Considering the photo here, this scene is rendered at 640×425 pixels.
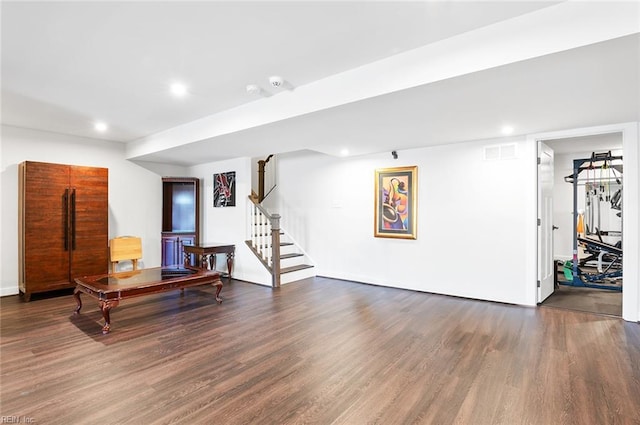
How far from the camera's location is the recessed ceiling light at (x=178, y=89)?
322 cm

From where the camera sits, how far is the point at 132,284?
11.8ft

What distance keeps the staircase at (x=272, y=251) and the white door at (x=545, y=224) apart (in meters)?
3.71

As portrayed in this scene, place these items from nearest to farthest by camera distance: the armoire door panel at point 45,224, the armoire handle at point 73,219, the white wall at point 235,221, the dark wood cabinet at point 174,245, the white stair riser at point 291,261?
1. the armoire door panel at point 45,224
2. the armoire handle at point 73,219
3. the white wall at point 235,221
4. the white stair riser at point 291,261
5. the dark wood cabinet at point 174,245

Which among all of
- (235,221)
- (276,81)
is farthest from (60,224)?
(276,81)

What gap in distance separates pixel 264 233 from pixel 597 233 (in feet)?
20.7

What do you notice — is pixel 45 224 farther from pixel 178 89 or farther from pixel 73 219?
pixel 178 89

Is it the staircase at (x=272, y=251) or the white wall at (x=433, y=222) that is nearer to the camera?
the white wall at (x=433, y=222)

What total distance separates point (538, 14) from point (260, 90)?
7.71 feet

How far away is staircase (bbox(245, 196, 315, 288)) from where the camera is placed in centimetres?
547

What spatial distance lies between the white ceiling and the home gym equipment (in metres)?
2.92

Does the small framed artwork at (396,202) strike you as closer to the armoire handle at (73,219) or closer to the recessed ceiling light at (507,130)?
the recessed ceiling light at (507,130)

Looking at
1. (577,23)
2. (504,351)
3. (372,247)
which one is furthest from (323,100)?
(372,247)

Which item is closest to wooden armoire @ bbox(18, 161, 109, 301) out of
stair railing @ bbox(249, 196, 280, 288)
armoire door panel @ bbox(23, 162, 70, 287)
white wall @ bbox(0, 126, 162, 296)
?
armoire door panel @ bbox(23, 162, 70, 287)

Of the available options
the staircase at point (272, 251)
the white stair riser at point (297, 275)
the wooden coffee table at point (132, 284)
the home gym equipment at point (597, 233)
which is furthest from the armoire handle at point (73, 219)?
the home gym equipment at point (597, 233)
